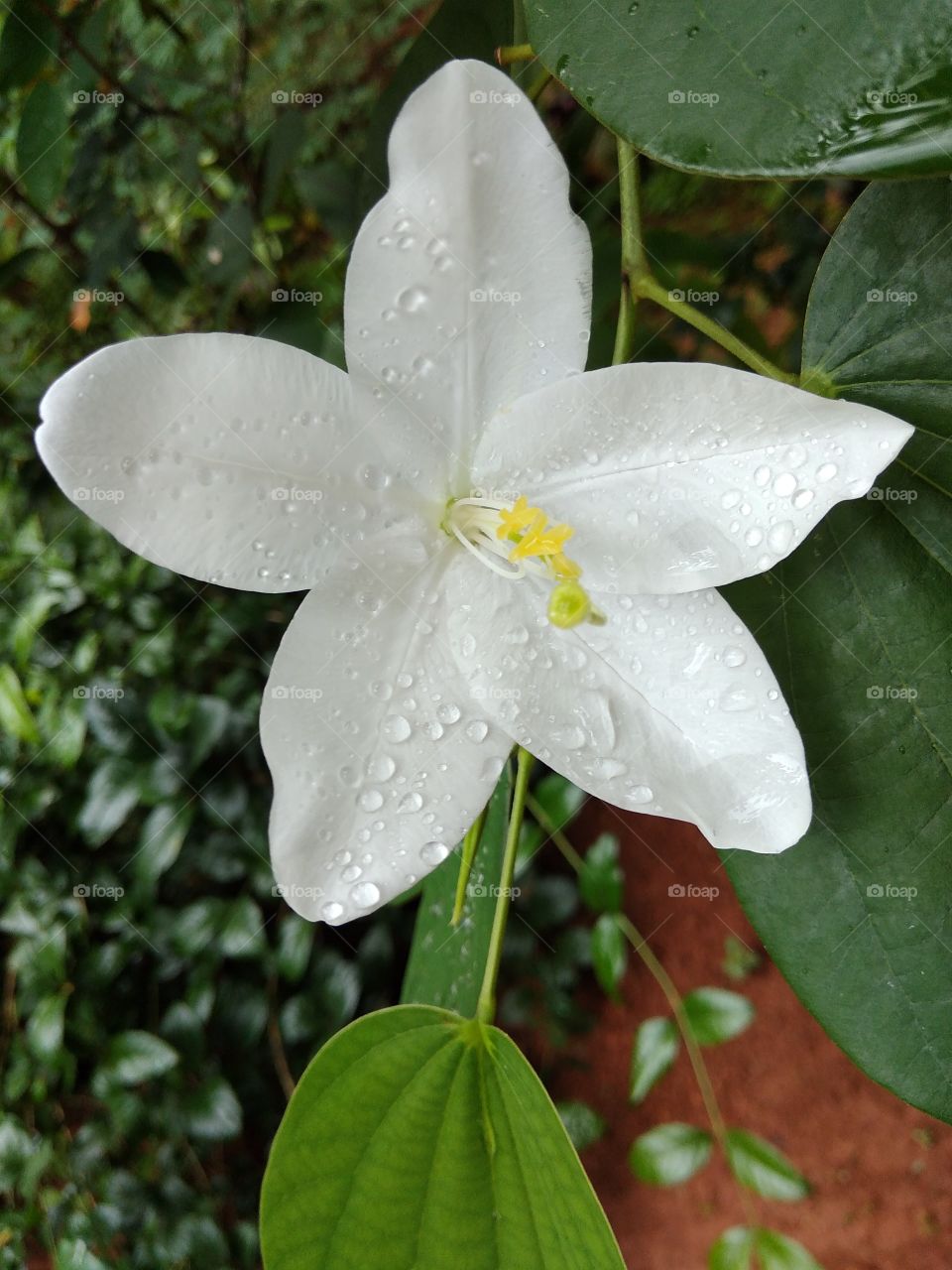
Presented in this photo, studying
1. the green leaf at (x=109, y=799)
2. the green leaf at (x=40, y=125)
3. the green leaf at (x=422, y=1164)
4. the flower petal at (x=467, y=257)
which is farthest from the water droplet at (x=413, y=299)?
the green leaf at (x=109, y=799)

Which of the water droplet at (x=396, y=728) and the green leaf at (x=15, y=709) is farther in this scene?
the green leaf at (x=15, y=709)

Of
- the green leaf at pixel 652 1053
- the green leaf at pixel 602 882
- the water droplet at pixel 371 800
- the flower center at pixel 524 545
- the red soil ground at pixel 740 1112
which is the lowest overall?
the red soil ground at pixel 740 1112

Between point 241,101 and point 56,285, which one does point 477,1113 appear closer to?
point 241,101

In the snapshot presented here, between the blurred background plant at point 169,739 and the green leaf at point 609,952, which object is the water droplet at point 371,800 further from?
the green leaf at point 609,952

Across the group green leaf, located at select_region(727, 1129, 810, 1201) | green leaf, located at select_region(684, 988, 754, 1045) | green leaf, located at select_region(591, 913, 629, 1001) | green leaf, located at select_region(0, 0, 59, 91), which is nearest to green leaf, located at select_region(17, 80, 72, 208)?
green leaf, located at select_region(0, 0, 59, 91)

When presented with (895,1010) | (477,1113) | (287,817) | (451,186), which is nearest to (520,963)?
(477,1113)

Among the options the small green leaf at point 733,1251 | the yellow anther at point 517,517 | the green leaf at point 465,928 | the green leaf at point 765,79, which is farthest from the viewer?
the small green leaf at point 733,1251

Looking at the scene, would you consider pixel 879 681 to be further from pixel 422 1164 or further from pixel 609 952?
pixel 609 952
